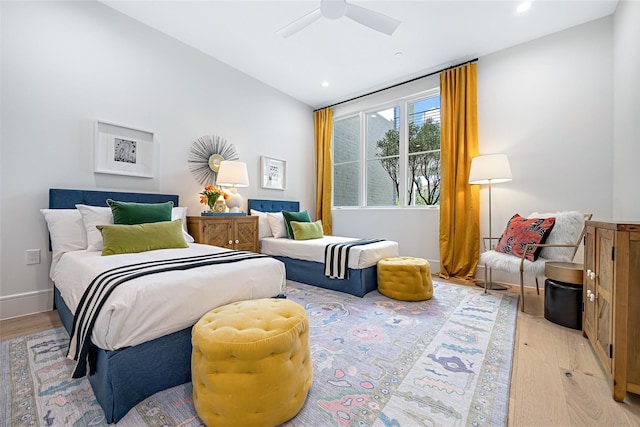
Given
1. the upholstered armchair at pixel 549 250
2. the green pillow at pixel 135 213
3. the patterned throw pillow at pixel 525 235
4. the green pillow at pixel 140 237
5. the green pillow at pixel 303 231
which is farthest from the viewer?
the green pillow at pixel 303 231

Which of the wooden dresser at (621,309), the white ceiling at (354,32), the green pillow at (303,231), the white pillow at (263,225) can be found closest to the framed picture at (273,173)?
the white pillow at (263,225)

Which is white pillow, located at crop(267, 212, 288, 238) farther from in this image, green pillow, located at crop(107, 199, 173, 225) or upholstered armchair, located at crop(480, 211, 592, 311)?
upholstered armchair, located at crop(480, 211, 592, 311)

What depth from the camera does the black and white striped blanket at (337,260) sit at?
9.54 feet

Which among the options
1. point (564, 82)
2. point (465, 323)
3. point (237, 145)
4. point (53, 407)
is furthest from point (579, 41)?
point (53, 407)

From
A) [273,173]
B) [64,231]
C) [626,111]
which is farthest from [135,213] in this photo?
[626,111]

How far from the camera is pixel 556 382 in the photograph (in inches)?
56.5

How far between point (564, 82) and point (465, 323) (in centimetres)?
297

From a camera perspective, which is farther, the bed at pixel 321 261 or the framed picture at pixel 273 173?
the framed picture at pixel 273 173

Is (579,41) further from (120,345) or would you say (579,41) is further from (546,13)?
(120,345)

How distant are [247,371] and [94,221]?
2100 millimetres

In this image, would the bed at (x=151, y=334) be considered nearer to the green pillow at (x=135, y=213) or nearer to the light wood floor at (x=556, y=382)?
the green pillow at (x=135, y=213)

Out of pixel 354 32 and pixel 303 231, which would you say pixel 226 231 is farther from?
pixel 354 32

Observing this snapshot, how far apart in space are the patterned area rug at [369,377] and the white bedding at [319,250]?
62 cm

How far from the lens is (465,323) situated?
2.18 m
